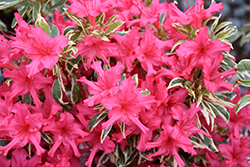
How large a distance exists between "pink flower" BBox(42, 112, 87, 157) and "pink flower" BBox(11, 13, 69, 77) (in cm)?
20

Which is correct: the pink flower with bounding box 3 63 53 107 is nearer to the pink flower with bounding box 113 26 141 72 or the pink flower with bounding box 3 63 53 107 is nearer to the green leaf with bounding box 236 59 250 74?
the pink flower with bounding box 113 26 141 72

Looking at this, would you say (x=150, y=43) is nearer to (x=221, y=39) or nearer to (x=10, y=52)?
(x=221, y=39)

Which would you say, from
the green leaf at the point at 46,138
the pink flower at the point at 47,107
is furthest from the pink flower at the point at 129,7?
the green leaf at the point at 46,138

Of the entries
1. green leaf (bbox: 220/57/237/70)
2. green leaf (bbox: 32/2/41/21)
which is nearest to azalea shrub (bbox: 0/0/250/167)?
green leaf (bbox: 220/57/237/70)

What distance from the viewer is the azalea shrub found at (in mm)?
863

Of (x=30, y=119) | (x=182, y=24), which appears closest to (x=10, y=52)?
(x=30, y=119)

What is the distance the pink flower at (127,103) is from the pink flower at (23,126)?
9.8 inches

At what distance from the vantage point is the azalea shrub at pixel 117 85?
863 millimetres

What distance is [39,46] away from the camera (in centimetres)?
86

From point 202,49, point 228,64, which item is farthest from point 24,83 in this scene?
point 228,64

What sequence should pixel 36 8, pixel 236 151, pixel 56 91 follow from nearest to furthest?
pixel 56 91, pixel 236 151, pixel 36 8

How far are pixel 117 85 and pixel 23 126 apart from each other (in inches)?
13.7

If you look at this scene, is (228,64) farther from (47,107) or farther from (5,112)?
(5,112)

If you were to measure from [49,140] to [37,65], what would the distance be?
0.28 meters
